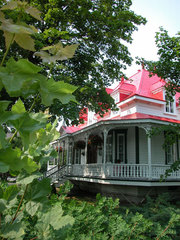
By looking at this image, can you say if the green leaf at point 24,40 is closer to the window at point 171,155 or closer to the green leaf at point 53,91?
the green leaf at point 53,91

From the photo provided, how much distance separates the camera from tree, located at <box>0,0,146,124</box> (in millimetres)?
9078

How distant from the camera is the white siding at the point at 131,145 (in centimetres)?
1377

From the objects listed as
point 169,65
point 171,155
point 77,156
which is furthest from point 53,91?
point 77,156

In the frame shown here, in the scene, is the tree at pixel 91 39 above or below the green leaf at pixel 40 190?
above

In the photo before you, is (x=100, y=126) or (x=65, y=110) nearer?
(x=65, y=110)

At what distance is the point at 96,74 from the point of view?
1145cm

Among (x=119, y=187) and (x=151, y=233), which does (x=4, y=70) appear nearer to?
(x=151, y=233)

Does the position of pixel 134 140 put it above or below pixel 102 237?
above

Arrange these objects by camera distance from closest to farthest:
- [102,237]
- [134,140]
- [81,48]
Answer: [102,237]
[81,48]
[134,140]

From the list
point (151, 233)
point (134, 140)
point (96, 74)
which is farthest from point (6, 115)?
point (134, 140)

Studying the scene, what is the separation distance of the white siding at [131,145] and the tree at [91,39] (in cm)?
394

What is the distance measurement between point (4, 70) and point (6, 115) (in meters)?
0.11

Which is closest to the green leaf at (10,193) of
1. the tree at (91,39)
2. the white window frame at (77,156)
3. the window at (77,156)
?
the tree at (91,39)

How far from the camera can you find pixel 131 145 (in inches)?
552
